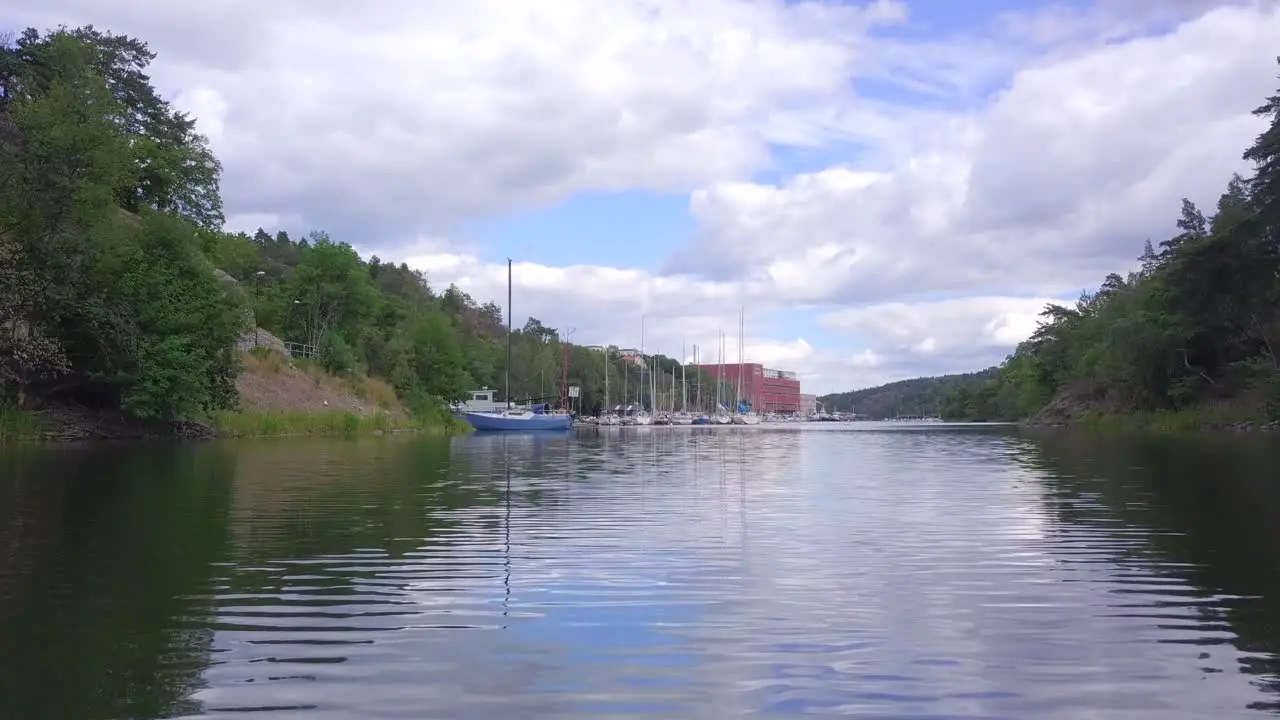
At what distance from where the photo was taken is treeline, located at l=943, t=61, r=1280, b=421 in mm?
68688

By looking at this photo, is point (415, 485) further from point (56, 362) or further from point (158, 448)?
point (56, 362)

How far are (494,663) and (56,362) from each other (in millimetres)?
42497

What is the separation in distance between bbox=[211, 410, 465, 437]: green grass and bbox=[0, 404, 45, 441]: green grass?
10505mm

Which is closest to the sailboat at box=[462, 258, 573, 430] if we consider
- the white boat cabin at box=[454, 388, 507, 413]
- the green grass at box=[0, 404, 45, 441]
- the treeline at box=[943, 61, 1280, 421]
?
the white boat cabin at box=[454, 388, 507, 413]

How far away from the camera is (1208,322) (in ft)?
257

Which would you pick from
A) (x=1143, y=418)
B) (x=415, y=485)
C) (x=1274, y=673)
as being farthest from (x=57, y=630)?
(x=1143, y=418)

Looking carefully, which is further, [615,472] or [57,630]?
[615,472]

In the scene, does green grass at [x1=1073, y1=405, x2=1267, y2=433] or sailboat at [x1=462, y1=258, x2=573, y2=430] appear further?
sailboat at [x1=462, y1=258, x2=573, y2=430]

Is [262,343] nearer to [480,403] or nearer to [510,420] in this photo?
[510,420]

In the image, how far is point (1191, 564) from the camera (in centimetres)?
1223


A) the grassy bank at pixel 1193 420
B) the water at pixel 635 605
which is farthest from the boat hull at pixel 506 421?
the water at pixel 635 605

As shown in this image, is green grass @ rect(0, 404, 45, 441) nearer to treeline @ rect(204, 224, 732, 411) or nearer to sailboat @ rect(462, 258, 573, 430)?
treeline @ rect(204, 224, 732, 411)

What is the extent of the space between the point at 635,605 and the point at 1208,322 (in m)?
81.6

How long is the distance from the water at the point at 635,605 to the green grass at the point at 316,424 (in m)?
35.5
